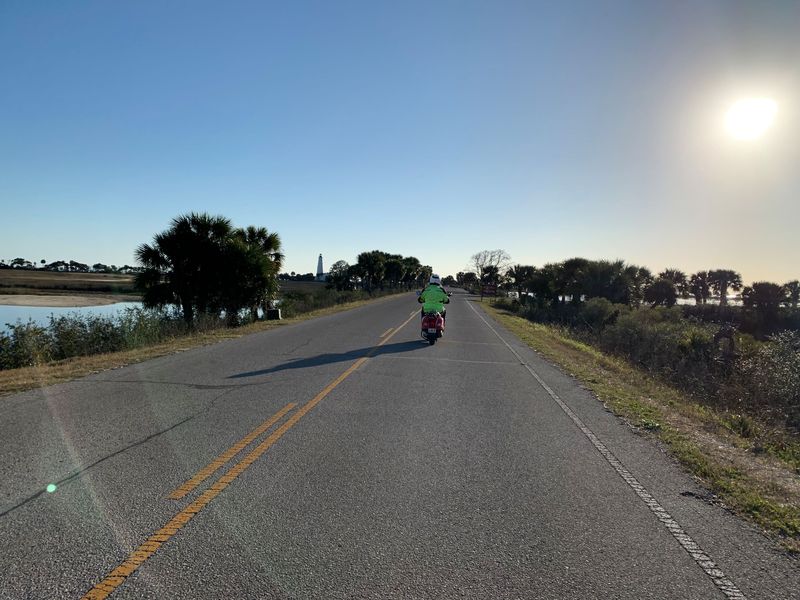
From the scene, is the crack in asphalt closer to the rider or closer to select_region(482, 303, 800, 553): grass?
select_region(482, 303, 800, 553): grass

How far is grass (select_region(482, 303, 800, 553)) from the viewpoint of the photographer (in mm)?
4930

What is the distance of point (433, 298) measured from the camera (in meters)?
17.1

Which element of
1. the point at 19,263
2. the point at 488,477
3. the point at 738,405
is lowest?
the point at 738,405

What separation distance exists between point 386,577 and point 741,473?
15.3 feet

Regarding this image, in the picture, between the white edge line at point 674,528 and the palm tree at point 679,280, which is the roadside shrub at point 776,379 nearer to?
the white edge line at point 674,528

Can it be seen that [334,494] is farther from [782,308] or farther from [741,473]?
[782,308]

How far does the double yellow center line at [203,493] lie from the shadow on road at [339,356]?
3072 millimetres

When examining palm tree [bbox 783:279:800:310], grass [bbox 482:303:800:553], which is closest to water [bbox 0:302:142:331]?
grass [bbox 482:303:800:553]

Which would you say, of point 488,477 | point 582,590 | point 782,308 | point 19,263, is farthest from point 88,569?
point 19,263

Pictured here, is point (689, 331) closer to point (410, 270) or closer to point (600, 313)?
point (600, 313)

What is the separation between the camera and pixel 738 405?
1204 cm

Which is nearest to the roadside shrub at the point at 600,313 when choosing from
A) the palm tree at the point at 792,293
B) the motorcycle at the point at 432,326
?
the palm tree at the point at 792,293

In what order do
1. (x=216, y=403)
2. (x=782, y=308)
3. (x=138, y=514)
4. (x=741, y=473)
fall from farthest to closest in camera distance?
(x=782, y=308), (x=216, y=403), (x=741, y=473), (x=138, y=514)

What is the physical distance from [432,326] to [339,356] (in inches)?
173
